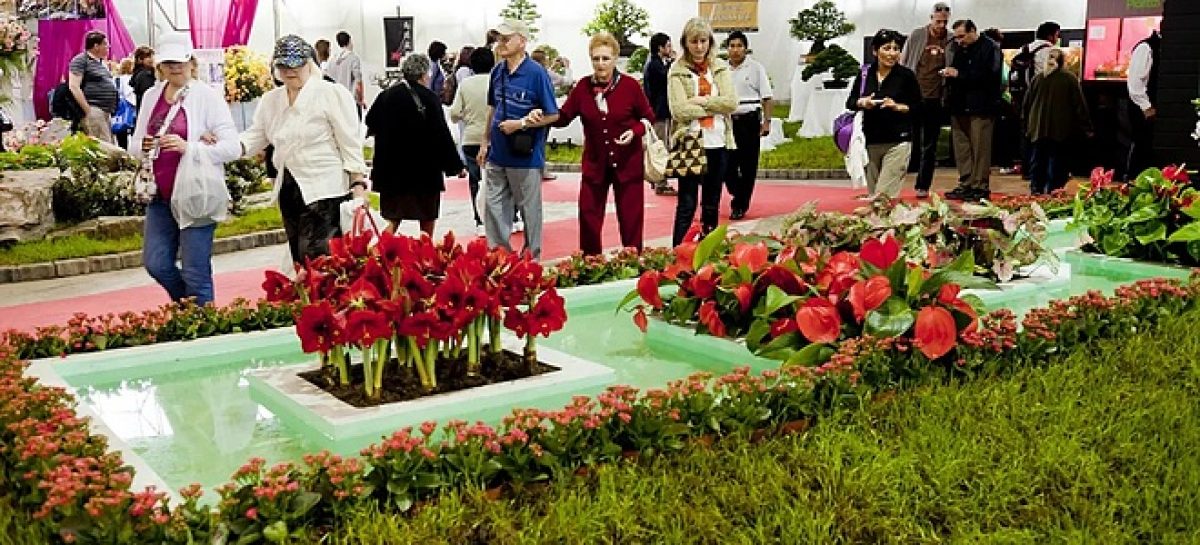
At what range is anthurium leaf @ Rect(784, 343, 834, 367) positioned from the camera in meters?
3.75

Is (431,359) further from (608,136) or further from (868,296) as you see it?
(608,136)

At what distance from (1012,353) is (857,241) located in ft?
5.21

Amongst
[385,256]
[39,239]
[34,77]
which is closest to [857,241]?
[385,256]

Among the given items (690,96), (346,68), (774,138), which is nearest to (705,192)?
(690,96)

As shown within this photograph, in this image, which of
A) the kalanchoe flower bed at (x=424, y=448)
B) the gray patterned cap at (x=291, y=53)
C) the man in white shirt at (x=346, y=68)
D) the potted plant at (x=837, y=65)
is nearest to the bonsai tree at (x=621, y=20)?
the potted plant at (x=837, y=65)

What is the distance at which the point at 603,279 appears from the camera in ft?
17.3

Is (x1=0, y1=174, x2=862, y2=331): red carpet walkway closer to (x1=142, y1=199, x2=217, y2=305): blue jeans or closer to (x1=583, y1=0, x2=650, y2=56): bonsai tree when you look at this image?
(x1=142, y1=199, x2=217, y2=305): blue jeans

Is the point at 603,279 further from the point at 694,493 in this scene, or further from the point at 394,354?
the point at 694,493

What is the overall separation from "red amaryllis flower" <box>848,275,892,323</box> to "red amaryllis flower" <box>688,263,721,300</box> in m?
0.62

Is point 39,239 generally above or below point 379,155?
below

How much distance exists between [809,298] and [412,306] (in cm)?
134

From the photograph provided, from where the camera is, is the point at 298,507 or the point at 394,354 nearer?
the point at 298,507

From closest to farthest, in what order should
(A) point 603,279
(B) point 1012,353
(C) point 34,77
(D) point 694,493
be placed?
(D) point 694,493
(B) point 1012,353
(A) point 603,279
(C) point 34,77

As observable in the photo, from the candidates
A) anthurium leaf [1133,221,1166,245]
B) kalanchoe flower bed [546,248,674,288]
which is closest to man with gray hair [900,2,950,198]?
anthurium leaf [1133,221,1166,245]
